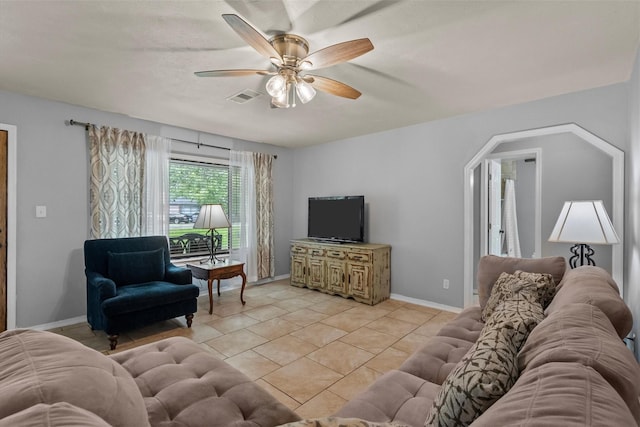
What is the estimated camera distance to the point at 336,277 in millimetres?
4484

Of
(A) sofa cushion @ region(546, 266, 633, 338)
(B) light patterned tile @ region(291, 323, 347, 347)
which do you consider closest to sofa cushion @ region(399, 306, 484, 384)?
(A) sofa cushion @ region(546, 266, 633, 338)

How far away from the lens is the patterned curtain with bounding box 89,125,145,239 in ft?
11.6

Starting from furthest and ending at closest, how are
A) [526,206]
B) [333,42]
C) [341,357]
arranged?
[526,206]
[341,357]
[333,42]

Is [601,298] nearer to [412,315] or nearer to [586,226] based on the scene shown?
[586,226]

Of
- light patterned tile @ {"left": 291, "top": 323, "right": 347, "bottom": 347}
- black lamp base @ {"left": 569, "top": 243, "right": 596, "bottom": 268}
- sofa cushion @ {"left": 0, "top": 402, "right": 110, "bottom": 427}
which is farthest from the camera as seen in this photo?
light patterned tile @ {"left": 291, "top": 323, "right": 347, "bottom": 347}

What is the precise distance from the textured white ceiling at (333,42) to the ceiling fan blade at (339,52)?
0.19 m

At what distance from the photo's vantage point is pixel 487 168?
441 cm

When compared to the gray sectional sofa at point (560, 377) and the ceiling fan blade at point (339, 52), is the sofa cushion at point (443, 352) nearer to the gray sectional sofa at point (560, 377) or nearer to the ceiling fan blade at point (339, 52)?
the gray sectional sofa at point (560, 377)

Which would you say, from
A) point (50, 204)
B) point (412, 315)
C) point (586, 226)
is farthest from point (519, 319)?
point (50, 204)

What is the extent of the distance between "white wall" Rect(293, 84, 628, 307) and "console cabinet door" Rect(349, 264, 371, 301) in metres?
0.51

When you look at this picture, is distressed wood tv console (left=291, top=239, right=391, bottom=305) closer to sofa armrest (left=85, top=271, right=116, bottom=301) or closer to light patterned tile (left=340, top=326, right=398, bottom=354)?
light patterned tile (left=340, top=326, right=398, bottom=354)

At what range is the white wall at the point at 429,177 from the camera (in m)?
3.15

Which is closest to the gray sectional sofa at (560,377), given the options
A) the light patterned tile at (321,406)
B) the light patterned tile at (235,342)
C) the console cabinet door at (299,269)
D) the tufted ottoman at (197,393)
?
the tufted ottoman at (197,393)

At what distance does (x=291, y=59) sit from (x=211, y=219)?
252 cm
